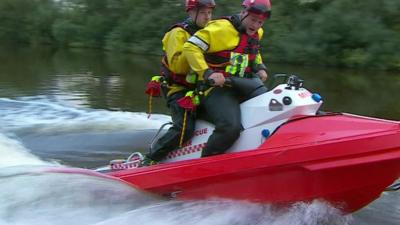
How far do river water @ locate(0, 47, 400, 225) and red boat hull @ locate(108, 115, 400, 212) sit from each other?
0.48ft

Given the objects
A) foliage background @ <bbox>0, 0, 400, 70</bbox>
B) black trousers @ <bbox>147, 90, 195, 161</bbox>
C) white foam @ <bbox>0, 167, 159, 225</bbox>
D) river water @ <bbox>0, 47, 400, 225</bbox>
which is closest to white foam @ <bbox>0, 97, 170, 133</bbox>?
river water @ <bbox>0, 47, 400, 225</bbox>

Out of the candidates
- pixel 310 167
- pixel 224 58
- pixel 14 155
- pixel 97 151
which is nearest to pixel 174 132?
pixel 224 58

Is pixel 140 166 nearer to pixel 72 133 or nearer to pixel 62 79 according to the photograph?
pixel 72 133

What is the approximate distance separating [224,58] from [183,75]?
53cm

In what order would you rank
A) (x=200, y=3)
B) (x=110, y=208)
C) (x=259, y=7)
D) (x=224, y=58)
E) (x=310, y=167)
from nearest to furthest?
(x=310, y=167)
(x=259, y=7)
(x=224, y=58)
(x=110, y=208)
(x=200, y=3)

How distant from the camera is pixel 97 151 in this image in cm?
807

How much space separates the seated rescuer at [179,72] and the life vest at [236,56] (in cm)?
29

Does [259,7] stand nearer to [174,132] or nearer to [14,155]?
[174,132]

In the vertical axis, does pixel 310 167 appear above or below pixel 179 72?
below

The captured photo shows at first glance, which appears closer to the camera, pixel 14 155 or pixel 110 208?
pixel 110 208

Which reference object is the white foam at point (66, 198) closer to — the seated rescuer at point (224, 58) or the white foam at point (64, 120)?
the seated rescuer at point (224, 58)

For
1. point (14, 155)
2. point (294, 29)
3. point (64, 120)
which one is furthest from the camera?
point (294, 29)

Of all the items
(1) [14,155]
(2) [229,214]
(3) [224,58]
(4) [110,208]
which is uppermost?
(3) [224,58]

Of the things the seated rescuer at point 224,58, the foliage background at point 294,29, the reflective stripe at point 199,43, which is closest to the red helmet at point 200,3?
the seated rescuer at point 224,58
